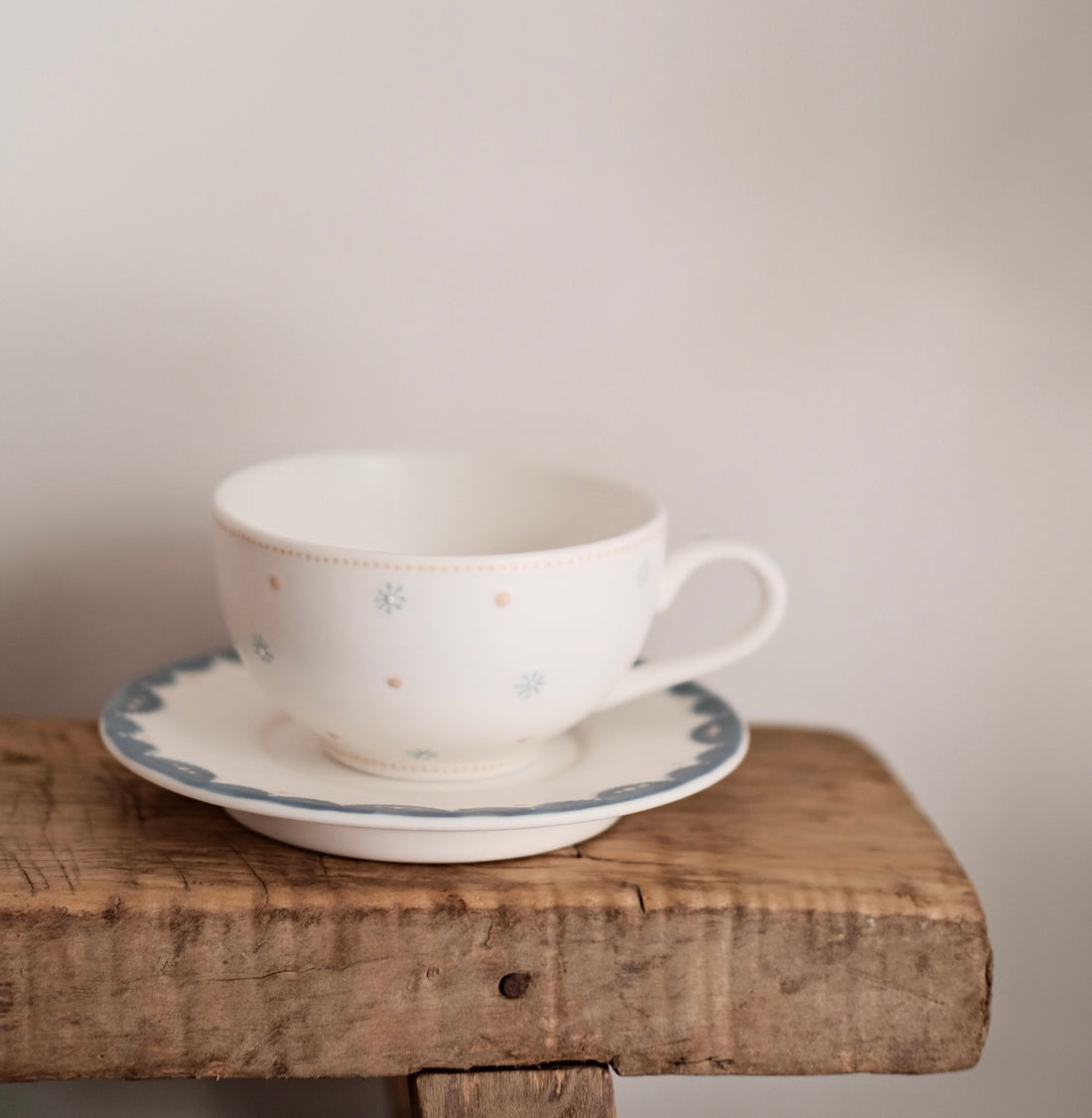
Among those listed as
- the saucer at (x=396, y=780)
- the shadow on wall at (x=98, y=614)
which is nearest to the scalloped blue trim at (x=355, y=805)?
the saucer at (x=396, y=780)

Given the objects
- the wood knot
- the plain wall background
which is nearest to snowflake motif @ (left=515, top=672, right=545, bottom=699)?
the wood knot

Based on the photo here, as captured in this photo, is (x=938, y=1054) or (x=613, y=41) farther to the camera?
(x=613, y=41)

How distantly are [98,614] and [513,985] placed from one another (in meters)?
0.42

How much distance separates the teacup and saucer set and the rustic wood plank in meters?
0.09

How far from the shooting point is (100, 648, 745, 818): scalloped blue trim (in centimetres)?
51

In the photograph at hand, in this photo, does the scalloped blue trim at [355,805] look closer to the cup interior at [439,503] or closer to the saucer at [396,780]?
the saucer at [396,780]

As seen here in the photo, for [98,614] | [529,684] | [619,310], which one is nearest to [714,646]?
[529,684]

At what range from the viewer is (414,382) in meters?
0.76

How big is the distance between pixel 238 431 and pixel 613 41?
12.4 inches

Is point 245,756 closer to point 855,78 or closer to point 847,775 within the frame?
point 847,775

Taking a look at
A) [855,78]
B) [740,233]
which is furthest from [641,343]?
[855,78]

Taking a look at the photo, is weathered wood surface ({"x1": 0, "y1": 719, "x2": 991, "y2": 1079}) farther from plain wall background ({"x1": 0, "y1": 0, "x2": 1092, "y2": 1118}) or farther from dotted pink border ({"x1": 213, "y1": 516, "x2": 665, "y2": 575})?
plain wall background ({"x1": 0, "y1": 0, "x2": 1092, "y2": 1118})

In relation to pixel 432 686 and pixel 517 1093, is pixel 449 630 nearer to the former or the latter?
pixel 432 686

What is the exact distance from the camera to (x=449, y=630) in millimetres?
501
